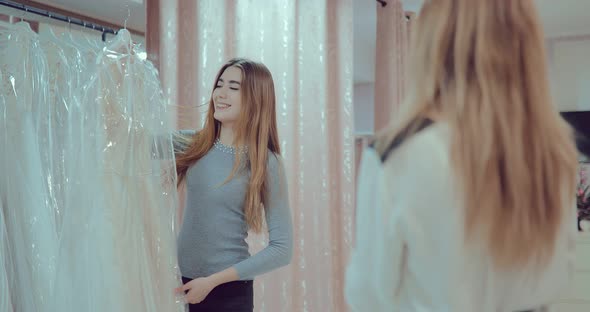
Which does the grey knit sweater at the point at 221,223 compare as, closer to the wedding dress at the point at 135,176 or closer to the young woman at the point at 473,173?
the wedding dress at the point at 135,176

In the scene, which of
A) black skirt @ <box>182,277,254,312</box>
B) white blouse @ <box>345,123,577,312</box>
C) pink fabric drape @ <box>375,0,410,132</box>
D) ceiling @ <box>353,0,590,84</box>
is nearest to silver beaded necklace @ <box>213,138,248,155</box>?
black skirt @ <box>182,277,254,312</box>

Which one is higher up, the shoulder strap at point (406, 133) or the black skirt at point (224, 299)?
the shoulder strap at point (406, 133)

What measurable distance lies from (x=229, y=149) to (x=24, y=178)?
1.54 ft

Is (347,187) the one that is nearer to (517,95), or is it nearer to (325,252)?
(325,252)

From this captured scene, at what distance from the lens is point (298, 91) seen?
2.19 meters

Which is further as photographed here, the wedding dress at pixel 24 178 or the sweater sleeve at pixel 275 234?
the sweater sleeve at pixel 275 234

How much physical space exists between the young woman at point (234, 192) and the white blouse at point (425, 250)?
0.55 meters

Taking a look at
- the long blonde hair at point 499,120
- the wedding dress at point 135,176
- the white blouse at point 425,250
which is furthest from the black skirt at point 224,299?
the long blonde hair at point 499,120

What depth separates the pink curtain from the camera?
1747 millimetres

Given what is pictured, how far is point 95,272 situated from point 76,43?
50cm

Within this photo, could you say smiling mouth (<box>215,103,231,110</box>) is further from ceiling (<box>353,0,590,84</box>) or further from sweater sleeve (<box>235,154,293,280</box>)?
ceiling (<box>353,0,590,84</box>)

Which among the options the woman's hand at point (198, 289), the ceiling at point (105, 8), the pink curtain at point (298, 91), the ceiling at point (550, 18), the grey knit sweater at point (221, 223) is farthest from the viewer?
the ceiling at point (550, 18)

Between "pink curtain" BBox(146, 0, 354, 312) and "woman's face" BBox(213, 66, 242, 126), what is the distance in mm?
309

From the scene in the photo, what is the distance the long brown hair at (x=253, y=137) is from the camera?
132 centimetres
